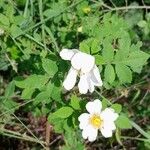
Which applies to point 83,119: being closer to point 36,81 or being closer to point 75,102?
point 75,102

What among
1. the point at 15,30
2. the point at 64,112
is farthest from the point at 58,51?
the point at 64,112

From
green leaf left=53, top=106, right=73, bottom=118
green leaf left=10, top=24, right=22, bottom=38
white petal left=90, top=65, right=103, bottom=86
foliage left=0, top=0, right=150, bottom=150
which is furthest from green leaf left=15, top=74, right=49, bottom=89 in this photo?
green leaf left=10, top=24, right=22, bottom=38

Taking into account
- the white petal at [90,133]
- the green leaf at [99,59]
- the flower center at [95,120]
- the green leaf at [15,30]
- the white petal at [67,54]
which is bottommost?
the white petal at [90,133]

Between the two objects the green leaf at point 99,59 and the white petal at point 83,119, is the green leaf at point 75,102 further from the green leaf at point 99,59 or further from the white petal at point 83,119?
the green leaf at point 99,59

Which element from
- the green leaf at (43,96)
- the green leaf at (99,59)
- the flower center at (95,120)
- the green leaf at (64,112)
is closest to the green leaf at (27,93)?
the green leaf at (43,96)

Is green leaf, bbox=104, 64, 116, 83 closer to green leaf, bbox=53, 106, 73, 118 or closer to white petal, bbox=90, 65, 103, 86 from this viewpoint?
A: white petal, bbox=90, 65, 103, 86

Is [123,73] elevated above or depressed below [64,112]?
above
